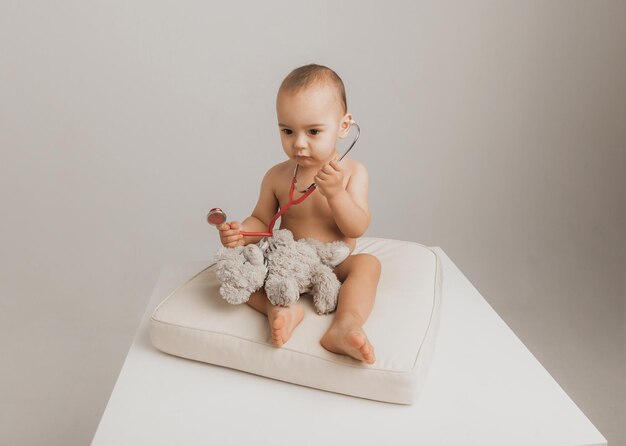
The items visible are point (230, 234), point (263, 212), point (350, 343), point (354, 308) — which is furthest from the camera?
point (263, 212)

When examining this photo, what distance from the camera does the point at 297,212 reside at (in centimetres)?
128

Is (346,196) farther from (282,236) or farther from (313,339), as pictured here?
(313,339)

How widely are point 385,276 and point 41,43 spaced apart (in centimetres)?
140

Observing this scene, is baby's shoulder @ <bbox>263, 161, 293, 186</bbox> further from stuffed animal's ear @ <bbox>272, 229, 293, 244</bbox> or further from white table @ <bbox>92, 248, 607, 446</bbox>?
white table @ <bbox>92, 248, 607, 446</bbox>

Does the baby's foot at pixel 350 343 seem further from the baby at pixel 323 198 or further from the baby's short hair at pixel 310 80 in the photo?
the baby's short hair at pixel 310 80

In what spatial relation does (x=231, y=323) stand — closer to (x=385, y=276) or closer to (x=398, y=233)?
(x=385, y=276)

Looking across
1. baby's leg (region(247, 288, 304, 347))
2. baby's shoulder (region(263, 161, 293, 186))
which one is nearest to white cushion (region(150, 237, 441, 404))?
baby's leg (region(247, 288, 304, 347))

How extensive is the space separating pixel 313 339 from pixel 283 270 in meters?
0.15

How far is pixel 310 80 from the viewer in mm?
1126

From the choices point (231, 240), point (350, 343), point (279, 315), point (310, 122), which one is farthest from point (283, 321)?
point (310, 122)

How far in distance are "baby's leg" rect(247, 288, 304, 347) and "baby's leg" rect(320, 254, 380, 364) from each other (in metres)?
0.06

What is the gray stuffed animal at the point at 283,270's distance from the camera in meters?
1.12

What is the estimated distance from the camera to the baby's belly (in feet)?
4.20

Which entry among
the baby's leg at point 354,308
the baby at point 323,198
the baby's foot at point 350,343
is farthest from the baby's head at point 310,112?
the baby's foot at point 350,343
